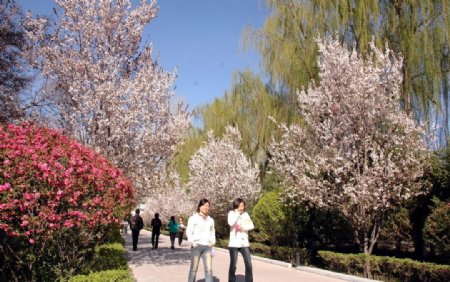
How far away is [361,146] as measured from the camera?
12.2 metres

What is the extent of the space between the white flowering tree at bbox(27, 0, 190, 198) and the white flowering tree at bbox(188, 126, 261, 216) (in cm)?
734

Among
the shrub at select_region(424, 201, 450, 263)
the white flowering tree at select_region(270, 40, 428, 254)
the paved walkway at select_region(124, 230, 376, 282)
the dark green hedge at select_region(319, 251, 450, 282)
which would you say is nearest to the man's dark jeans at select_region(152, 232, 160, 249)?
the paved walkway at select_region(124, 230, 376, 282)

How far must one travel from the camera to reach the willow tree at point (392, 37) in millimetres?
14469

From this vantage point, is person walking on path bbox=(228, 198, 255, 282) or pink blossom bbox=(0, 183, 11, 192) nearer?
pink blossom bbox=(0, 183, 11, 192)

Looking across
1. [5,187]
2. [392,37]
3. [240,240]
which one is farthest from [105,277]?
[392,37]

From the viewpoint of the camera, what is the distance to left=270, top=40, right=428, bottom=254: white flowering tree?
38.0ft

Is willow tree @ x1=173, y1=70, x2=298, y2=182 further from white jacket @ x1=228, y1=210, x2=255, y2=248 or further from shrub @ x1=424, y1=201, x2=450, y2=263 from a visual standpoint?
white jacket @ x1=228, y1=210, x2=255, y2=248

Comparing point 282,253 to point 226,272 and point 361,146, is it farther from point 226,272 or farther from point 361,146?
point 361,146

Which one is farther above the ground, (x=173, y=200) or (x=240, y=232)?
(x=173, y=200)

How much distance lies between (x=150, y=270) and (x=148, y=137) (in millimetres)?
4217

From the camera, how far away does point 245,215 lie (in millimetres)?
8648

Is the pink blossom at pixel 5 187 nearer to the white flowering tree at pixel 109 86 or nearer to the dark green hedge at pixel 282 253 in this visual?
the white flowering tree at pixel 109 86

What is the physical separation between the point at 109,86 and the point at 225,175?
Result: 1027cm

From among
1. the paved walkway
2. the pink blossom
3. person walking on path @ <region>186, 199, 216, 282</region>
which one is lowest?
the paved walkway
